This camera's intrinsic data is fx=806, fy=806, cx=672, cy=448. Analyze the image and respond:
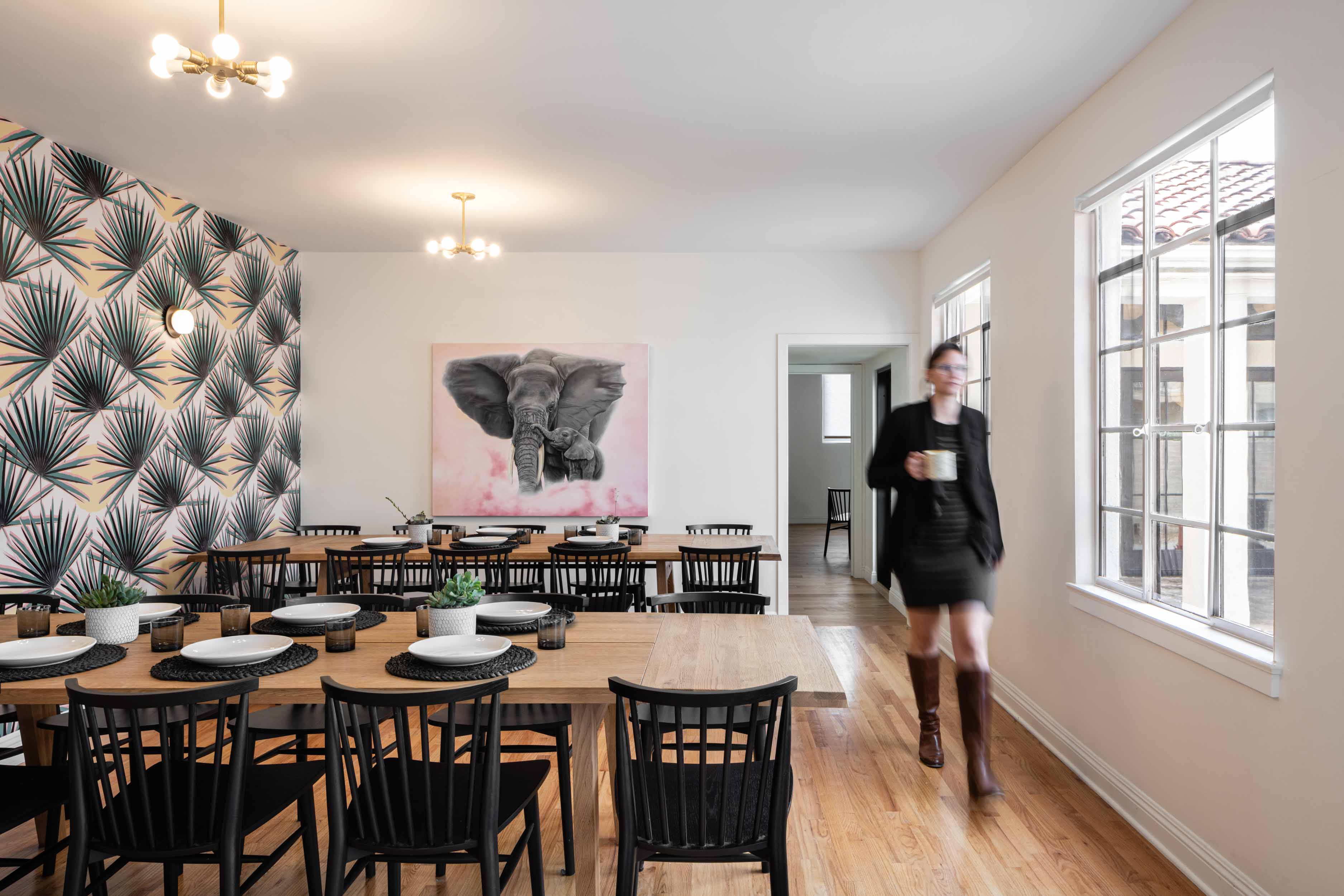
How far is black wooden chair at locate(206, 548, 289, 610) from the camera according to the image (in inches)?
169

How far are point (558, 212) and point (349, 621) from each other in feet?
11.2

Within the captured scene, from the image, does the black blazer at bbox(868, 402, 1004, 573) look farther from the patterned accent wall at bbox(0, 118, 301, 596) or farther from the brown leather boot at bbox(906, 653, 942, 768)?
the patterned accent wall at bbox(0, 118, 301, 596)

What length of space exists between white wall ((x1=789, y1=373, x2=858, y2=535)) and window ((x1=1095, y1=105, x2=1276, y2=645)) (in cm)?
988

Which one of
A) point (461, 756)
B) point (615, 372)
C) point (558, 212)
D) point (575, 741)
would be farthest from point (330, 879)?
point (615, 372)

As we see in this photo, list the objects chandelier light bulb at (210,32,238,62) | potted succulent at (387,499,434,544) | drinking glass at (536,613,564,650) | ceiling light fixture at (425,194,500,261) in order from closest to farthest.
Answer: chandelier light bulb at (210,32,238,62) < drinking glass at (536,613,564,650) < ceiling light fixture at (425,194,500,261) < potted succulent at (387,499,434,544)

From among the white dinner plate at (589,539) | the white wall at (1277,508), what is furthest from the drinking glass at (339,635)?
the white wall at (1277,508)

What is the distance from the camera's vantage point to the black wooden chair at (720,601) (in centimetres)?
312

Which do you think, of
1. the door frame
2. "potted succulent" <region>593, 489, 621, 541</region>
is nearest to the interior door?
the door frame

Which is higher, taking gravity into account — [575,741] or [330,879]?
[575,741]

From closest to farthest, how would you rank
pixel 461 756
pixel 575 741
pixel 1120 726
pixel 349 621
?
pixel 575 741 < pixel 349 621 < pixel 1120 726 < pixel 461 756

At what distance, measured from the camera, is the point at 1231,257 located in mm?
2557

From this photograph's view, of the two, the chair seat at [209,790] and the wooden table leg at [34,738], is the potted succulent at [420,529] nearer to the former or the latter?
the wooden table leg at [34,738]

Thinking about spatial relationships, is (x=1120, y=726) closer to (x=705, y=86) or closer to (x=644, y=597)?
(x=644, y=597)

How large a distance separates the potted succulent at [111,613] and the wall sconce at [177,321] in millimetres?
2576
